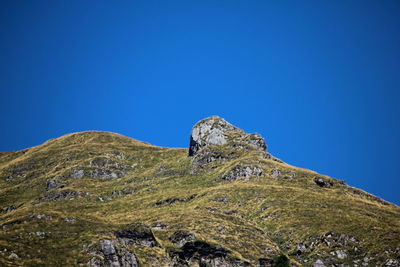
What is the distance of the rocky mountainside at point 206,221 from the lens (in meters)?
112

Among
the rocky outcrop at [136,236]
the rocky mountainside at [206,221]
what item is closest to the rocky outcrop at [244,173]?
the rocky mountainside at [206,221]

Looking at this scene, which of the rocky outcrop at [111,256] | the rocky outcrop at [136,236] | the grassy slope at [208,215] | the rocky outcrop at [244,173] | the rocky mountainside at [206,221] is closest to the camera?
the rocky outcrop at [111,256]

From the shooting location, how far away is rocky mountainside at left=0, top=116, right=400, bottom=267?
11169 centimetres

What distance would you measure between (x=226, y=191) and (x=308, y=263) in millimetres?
55373

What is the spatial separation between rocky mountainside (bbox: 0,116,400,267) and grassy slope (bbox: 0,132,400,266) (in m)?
0.38

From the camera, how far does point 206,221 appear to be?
13700 centimetres

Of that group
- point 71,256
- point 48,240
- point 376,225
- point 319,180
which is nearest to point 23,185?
point 48,240

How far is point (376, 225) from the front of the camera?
131 metres

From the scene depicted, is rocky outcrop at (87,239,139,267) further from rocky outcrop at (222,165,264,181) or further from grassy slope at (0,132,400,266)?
rocky outcrop at (222,165,264,181)

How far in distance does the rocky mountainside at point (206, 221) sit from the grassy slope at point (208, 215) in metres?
0.38

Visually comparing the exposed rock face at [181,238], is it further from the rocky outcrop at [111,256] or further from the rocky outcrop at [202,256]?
the rocky outcrop at [111,256]

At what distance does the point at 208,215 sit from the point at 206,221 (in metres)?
6.59

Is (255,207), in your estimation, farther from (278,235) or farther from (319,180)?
(319,180)

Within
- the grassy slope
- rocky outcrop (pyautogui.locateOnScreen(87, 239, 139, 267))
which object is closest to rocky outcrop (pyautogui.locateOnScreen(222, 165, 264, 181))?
the grassy slope
